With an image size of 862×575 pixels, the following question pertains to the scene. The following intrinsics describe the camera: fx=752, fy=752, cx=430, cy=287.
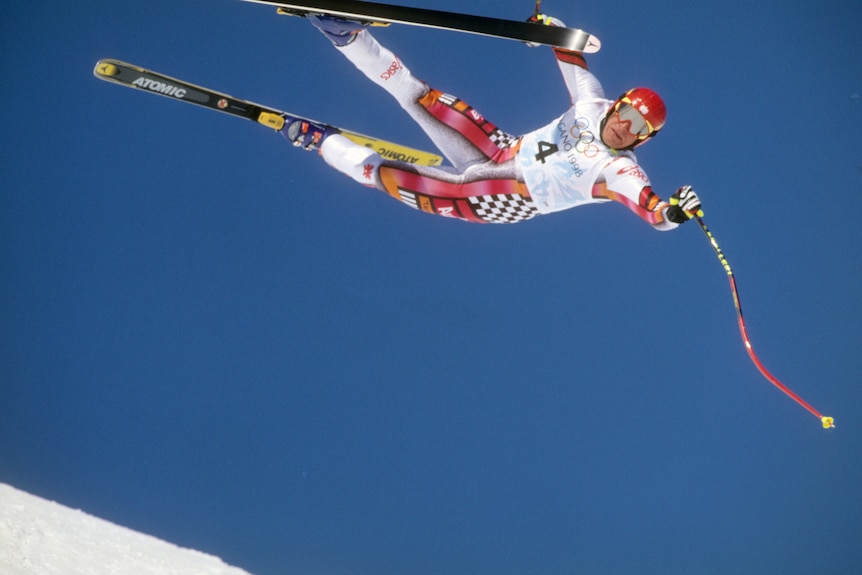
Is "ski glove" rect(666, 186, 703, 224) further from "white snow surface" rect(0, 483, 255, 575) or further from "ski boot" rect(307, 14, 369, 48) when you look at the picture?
"white snow surface" rect(0, 483, 255, 575)

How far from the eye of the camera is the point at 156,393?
2.65 meters

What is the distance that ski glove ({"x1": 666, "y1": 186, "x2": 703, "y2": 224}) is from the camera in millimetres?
1514

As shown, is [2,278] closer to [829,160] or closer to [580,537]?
[580,537]

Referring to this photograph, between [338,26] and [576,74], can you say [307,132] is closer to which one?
[338,26]

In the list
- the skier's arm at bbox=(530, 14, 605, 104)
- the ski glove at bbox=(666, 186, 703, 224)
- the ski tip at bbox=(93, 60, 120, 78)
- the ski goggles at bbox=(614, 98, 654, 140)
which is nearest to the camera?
the ski glove at bbox=(666, 186, 703, 224)

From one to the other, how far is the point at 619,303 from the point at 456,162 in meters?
0.64

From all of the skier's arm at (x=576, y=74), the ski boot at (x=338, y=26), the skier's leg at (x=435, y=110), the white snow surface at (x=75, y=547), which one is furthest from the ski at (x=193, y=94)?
the white snow surface at (x=75, y=547)

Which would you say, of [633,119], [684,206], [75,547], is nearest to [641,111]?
[633,119]

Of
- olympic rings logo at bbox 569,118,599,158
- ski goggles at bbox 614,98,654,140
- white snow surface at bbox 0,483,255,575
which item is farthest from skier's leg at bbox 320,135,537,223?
white snow surface at bbox 0,483,255,575

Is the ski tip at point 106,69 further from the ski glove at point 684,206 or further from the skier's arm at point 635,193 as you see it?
the ski glove at point 684,206

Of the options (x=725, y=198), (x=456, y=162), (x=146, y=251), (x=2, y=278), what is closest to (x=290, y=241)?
(x=146, y=251)

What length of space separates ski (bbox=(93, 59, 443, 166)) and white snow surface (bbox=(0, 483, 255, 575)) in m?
1.48

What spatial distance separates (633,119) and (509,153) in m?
0.31

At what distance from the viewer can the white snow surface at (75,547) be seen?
233 centimetres
